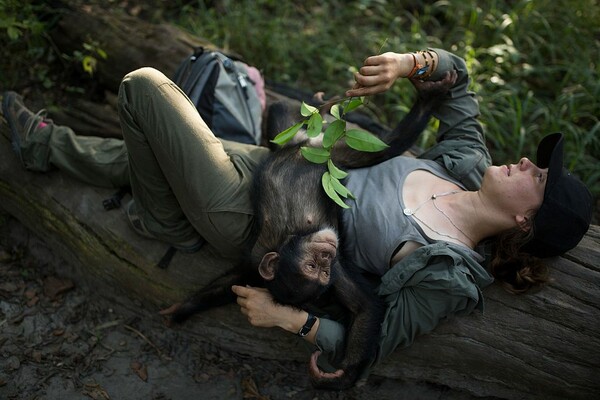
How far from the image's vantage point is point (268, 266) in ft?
9.71

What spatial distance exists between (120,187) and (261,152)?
1.02 metres

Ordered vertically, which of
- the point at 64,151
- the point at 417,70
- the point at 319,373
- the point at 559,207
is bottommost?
the point at 319,373

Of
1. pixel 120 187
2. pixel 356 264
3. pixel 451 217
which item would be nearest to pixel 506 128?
pixel 451 217

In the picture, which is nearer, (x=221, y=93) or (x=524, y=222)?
(x=524, y=222)

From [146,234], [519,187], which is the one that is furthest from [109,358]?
[519,187]

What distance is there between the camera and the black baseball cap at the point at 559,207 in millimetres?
2788

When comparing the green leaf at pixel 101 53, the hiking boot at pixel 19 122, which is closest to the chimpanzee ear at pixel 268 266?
the hiking boot at pixel 19 122

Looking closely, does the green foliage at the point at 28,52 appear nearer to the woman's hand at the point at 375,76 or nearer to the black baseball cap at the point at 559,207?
the woman's hand at the point at 375,76

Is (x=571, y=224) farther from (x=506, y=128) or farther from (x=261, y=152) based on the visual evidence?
(x=506, y=128)

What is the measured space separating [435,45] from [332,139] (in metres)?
2.94

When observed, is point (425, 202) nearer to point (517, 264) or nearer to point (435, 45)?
point (517, 264)

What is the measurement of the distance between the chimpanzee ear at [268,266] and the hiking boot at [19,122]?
6.17 ft

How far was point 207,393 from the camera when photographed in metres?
3.45

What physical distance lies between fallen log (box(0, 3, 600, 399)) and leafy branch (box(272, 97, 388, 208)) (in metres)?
0.94
